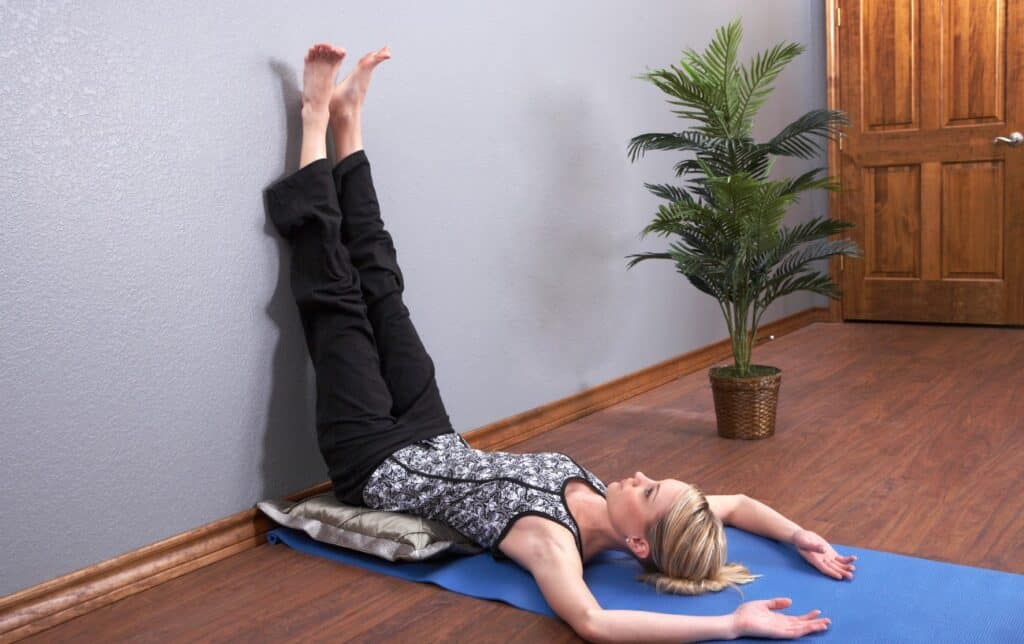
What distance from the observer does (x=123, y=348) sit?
1.98 m

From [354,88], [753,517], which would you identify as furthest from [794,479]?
[354,88]

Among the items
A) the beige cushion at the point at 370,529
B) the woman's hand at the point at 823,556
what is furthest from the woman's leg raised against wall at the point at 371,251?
the woman's hand at the point at 823,556

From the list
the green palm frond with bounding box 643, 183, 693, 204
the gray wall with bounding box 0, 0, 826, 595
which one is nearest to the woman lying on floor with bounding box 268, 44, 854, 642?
the gray wall with bounding box 0, 0, 826, 595

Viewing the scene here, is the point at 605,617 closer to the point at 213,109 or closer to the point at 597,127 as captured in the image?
the point at 213,109

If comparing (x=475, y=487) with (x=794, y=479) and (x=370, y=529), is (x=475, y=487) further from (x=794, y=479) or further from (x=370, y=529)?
(x=794, y=479)

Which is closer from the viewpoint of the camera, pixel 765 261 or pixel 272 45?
pixel 272 45

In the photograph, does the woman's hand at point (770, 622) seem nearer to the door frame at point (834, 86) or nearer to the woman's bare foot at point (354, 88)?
the woman's bare foot at point (354, 88)

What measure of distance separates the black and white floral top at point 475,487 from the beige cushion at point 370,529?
0.10ft

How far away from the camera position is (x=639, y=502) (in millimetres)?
1786

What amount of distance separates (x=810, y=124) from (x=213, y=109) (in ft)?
6.13

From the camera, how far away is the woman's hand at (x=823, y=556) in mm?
1851

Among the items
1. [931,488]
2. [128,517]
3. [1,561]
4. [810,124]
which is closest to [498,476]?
[128,517]

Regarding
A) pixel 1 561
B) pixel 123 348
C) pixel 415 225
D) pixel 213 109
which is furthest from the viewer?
pixel 415 225

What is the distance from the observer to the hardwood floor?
1.82m
